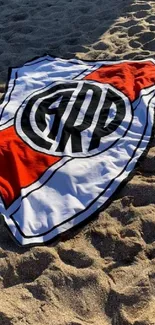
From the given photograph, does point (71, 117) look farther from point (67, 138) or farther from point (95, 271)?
point (95, 271)

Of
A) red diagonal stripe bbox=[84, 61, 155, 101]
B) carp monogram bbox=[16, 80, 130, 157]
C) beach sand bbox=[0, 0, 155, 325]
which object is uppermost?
red diagonal stripe bbox=[84, 61, 155, 101]

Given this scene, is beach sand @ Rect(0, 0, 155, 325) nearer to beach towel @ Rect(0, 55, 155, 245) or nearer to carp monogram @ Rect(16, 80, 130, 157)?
beach towel @ Rect(0, 55, 155, 245)

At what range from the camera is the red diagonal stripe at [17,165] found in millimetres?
2875

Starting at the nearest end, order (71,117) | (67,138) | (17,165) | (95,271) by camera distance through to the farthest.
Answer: (95,271)
(17,165)
(67,138)
(71,117)

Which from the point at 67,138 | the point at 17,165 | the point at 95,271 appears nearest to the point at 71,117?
the point at 67,138

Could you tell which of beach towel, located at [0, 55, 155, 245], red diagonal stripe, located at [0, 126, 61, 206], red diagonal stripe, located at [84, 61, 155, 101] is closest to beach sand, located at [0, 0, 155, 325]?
beach towel, located at [0, 55, 155, 245]

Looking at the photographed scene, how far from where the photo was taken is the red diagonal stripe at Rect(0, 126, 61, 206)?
2.87 meters

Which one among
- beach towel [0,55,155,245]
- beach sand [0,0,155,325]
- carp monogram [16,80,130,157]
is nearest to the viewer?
beach sand [0,0,155,325]

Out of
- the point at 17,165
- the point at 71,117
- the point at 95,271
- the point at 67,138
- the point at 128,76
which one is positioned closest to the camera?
the point at 95,271

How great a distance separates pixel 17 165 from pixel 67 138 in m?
0.35

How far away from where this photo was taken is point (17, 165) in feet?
9.81

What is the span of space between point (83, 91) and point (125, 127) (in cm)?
45

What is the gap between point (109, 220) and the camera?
8.86 feet

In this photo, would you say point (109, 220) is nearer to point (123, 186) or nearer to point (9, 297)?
point (123, 186)
